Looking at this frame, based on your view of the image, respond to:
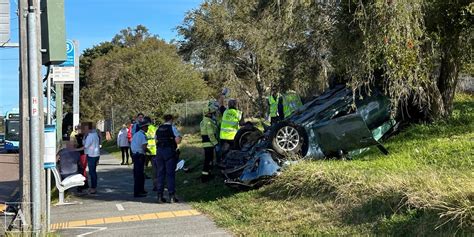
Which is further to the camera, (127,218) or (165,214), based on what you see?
(165,214)

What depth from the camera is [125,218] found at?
906 cm

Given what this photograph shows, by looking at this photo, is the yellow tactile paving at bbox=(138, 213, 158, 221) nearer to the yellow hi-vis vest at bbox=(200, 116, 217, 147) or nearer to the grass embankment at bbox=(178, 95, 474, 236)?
the grass embankment at bbox=(178, 95, 474, 236)

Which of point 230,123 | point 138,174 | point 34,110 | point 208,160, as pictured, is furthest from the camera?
point 208,160

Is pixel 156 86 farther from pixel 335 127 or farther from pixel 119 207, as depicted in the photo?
pixel 335 127

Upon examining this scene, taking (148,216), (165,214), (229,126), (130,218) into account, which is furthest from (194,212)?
(229,126)

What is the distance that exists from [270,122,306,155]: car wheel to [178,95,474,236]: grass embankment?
2.19ft

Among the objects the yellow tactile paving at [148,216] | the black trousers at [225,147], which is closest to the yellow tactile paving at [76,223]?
the yellow tactile paving at [148,216]

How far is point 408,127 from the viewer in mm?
11320

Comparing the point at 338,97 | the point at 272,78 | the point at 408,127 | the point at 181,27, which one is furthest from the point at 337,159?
the point at 181,27

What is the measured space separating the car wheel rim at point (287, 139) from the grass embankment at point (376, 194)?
691mm

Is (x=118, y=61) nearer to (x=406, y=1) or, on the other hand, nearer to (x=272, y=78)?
(x=272, y=78)

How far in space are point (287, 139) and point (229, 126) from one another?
198 centimetres

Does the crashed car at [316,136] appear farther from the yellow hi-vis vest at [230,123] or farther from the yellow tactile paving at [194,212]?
the yellow tactile paving at [194,212]

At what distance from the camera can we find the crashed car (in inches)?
376
